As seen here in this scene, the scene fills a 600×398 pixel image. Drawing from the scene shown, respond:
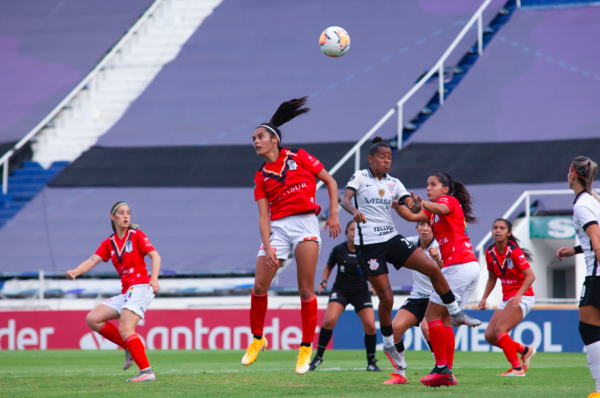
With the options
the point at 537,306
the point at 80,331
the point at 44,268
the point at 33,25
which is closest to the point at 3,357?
the point at 80,331

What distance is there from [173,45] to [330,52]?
55.0ft

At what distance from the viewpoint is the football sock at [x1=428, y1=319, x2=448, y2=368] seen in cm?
748

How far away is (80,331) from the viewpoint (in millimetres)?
16328

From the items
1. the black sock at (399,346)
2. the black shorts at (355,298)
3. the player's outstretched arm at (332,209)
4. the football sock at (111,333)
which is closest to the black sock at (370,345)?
the black shorts at (355,298)

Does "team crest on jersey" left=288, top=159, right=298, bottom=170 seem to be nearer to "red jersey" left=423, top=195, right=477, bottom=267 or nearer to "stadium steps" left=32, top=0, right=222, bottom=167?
"red jersey" left=423, top=195, right=477, bottom=267

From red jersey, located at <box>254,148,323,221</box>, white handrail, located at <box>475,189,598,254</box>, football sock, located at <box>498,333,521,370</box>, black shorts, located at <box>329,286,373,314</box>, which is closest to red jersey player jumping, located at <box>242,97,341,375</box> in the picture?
red jersey, located at <box>254,148,323,221</box>

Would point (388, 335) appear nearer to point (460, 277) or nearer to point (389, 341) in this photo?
point (389, 341)

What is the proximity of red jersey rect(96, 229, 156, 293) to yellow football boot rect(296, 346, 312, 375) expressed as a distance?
2568mm

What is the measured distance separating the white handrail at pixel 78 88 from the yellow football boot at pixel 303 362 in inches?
663

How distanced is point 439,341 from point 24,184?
17.4m

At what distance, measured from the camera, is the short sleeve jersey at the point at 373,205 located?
7.81 m

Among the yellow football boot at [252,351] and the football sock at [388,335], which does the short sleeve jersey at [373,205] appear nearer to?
the football sock at [388,335]

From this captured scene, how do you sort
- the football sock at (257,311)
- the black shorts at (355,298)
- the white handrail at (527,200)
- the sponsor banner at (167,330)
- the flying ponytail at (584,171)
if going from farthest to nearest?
the white handrail at (527,200), the sponsor banner at (167,330), the black shorts at (355,298), the football sock at (257,311), the flying ponytail at (584,171)

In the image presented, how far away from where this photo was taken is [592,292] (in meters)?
6.00
